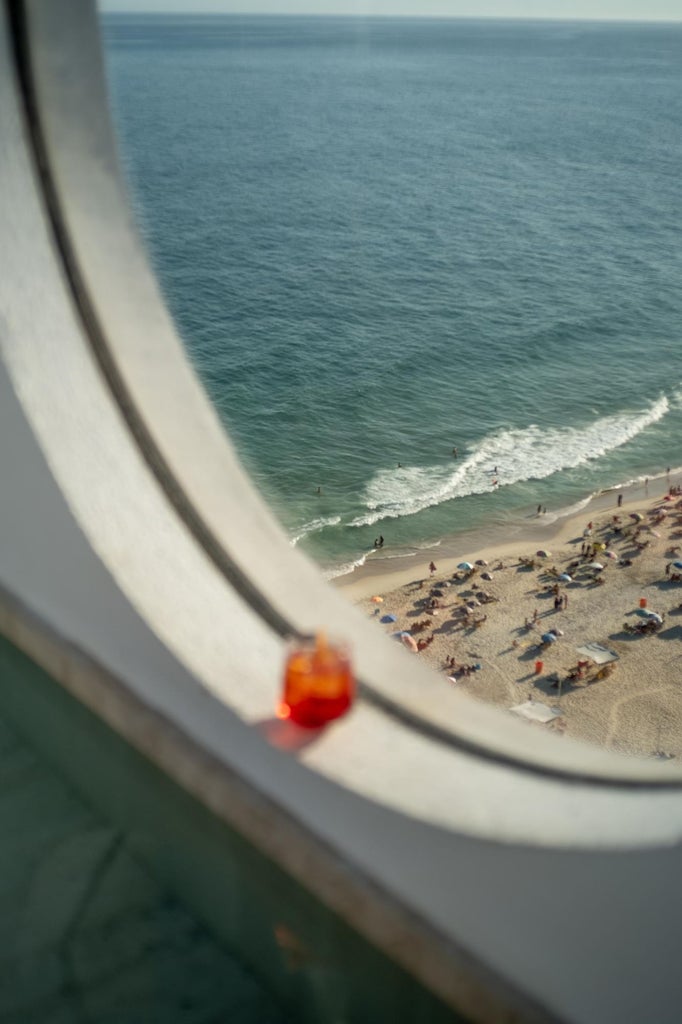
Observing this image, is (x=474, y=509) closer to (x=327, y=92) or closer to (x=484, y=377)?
(x=484, y=377)

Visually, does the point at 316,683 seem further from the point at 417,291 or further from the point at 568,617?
the point at 417,291

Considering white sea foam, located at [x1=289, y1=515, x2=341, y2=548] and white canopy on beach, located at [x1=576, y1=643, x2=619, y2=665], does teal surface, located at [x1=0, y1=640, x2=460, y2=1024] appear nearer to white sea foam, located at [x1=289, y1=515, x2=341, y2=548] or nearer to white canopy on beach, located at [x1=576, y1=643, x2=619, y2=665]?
white canopy on beach, located at [x1=576, y1=643, x2=619, y2=665]

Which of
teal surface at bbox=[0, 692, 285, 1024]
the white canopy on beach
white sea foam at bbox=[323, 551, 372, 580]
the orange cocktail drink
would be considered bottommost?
white sea foam at bbox=[323, 551, 372, 580]

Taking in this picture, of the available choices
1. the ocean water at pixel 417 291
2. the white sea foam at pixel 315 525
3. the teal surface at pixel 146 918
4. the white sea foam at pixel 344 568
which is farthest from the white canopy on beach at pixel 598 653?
the teal surface at pixel 146 918

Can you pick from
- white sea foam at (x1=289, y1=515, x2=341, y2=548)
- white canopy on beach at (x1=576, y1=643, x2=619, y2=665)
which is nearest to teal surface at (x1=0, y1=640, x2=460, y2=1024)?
white canopy on beach at (x1=576, y1=643, x2=619, y2=665)

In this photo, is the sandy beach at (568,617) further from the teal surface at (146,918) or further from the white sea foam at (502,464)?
the teal surface at (146,918)

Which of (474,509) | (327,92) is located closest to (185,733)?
(474,509)
